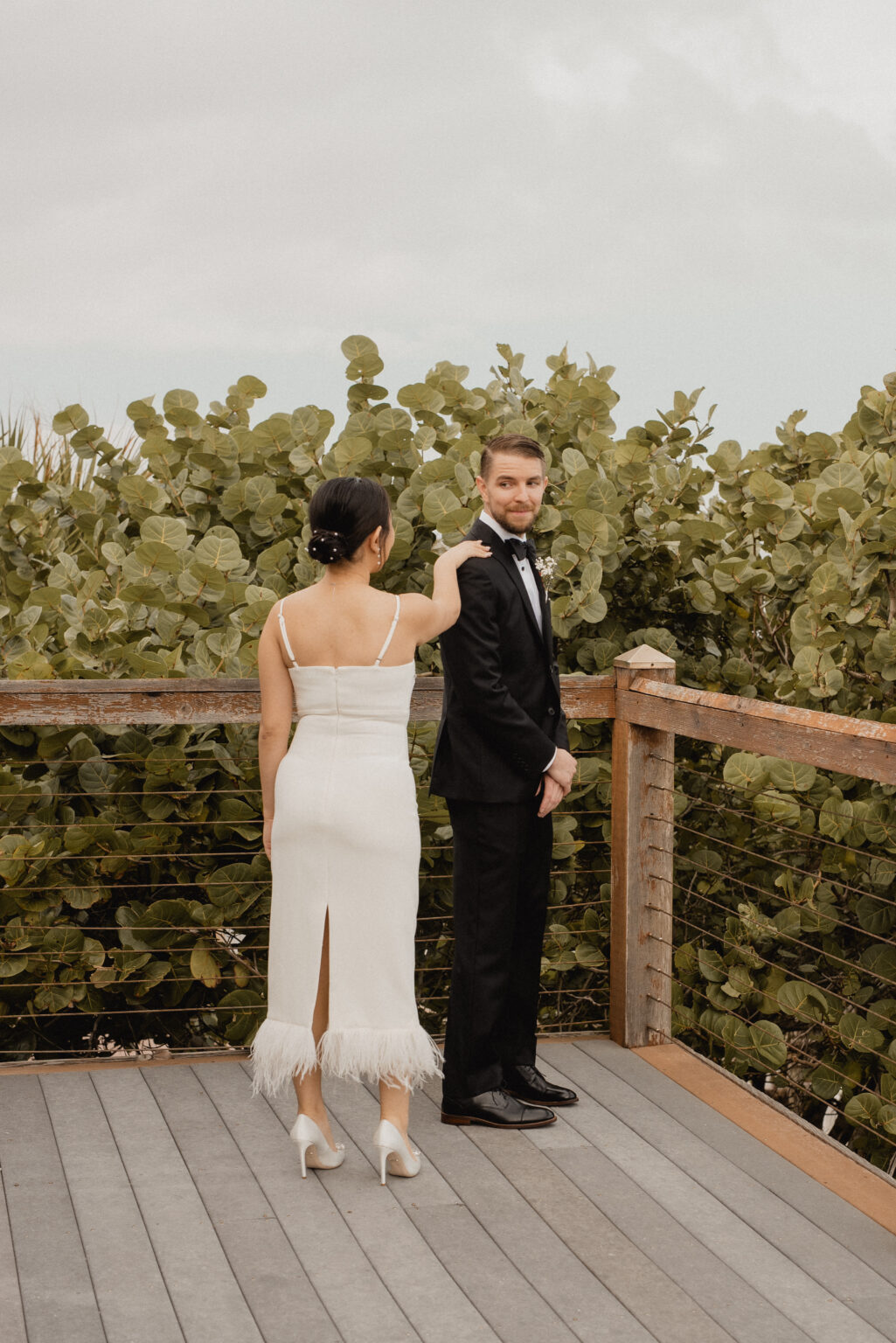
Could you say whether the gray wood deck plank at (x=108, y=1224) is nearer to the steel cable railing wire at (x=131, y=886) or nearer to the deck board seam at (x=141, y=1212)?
the deck board seam at (x=141, y=1212)

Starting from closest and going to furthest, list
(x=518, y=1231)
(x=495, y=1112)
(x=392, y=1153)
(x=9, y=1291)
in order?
(x=9, y=1291) < (x=518, y=1231) < (x=392, y=1153) < (x=495, y=1112)

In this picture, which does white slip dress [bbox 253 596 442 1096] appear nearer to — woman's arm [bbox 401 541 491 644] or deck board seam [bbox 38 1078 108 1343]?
woman's arm [bbox 401 541 491 644]

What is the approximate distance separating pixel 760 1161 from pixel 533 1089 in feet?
2.14

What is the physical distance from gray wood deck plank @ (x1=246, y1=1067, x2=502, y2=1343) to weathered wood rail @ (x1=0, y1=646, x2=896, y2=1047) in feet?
3.76

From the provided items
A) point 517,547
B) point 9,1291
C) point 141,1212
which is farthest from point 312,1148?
point 517,547

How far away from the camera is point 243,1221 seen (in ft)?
10.7

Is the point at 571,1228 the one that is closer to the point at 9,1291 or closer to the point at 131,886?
the point at 9,1291

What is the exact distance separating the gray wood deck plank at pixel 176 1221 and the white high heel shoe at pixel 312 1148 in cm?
26

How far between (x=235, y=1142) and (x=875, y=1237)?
1580 millimetres

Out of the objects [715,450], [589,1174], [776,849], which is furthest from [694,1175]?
[715,450]

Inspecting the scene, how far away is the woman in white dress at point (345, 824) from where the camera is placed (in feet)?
10.8

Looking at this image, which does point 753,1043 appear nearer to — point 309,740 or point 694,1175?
point 694,1175

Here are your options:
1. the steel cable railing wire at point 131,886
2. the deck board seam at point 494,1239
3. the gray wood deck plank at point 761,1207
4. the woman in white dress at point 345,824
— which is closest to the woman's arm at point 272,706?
the woman in white dress at point 345,824

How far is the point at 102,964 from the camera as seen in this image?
4.95 metres
